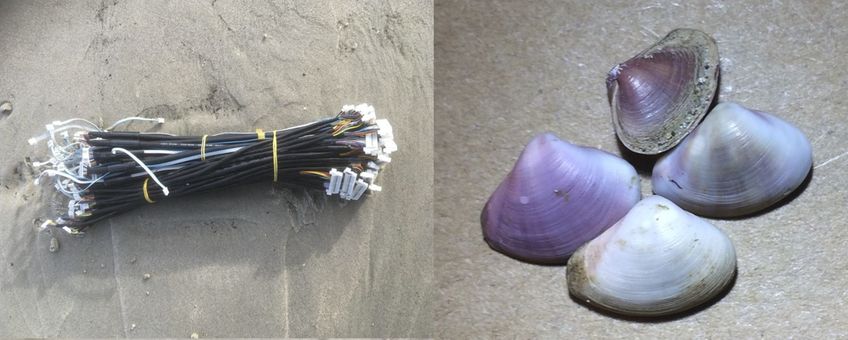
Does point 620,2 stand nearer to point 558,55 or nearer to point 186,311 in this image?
point 558,55

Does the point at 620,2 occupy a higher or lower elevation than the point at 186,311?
higher

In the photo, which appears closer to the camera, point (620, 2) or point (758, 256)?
point (758, 256)

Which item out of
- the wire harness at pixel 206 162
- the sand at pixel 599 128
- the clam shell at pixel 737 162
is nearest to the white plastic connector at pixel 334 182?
the wire harness at pixel 206 162

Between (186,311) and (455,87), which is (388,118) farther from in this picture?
(186,311)

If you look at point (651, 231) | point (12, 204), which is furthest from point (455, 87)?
point (12, 204)

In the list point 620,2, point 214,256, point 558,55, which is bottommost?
point 214,256

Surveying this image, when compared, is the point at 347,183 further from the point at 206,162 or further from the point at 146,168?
the point at 146,168

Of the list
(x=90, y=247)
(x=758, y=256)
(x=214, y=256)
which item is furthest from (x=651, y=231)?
(x=90, y=247)

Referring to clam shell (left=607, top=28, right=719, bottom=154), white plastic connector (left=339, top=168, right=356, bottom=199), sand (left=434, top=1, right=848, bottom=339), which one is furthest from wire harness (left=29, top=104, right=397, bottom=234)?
clam shell (left=607, top=28, right=719, bottom=154)
